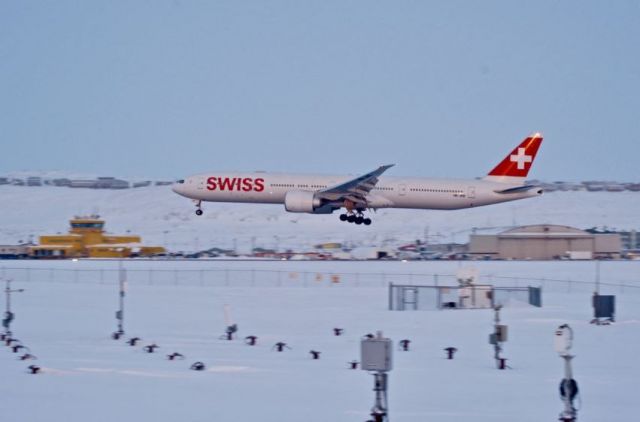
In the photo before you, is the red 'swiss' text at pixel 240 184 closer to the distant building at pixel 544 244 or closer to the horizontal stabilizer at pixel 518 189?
the horizontal stabilizer at pixel 518 189

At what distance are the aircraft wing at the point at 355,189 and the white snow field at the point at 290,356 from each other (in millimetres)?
4355

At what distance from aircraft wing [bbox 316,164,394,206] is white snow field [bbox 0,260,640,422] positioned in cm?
435

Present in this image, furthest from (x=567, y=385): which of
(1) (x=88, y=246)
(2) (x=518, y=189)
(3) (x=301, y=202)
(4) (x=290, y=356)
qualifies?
(1) (x=88, y=246)

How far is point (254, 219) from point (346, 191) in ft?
249

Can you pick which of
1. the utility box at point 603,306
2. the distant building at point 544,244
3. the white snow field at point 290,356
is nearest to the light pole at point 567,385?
the white snow field at point 290,356

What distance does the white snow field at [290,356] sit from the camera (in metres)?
18.8

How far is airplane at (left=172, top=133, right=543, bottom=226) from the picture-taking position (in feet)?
170

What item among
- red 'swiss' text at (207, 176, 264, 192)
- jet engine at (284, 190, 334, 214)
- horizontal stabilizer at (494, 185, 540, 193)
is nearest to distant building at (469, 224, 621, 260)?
horizontal stabilizer at (494, 185, 540, 193)

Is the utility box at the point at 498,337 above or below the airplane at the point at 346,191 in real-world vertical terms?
below

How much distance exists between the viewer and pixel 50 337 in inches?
1193

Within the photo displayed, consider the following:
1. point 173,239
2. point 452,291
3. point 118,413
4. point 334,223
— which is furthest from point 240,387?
point 334,223

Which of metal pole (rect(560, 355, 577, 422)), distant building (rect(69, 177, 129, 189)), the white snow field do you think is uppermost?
distant building (rect(69, 177, 129, 189))

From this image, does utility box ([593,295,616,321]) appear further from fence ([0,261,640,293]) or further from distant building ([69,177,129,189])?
distant building ([69,177,129,189])

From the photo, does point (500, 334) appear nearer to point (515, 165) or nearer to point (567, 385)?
point (567, 385)
